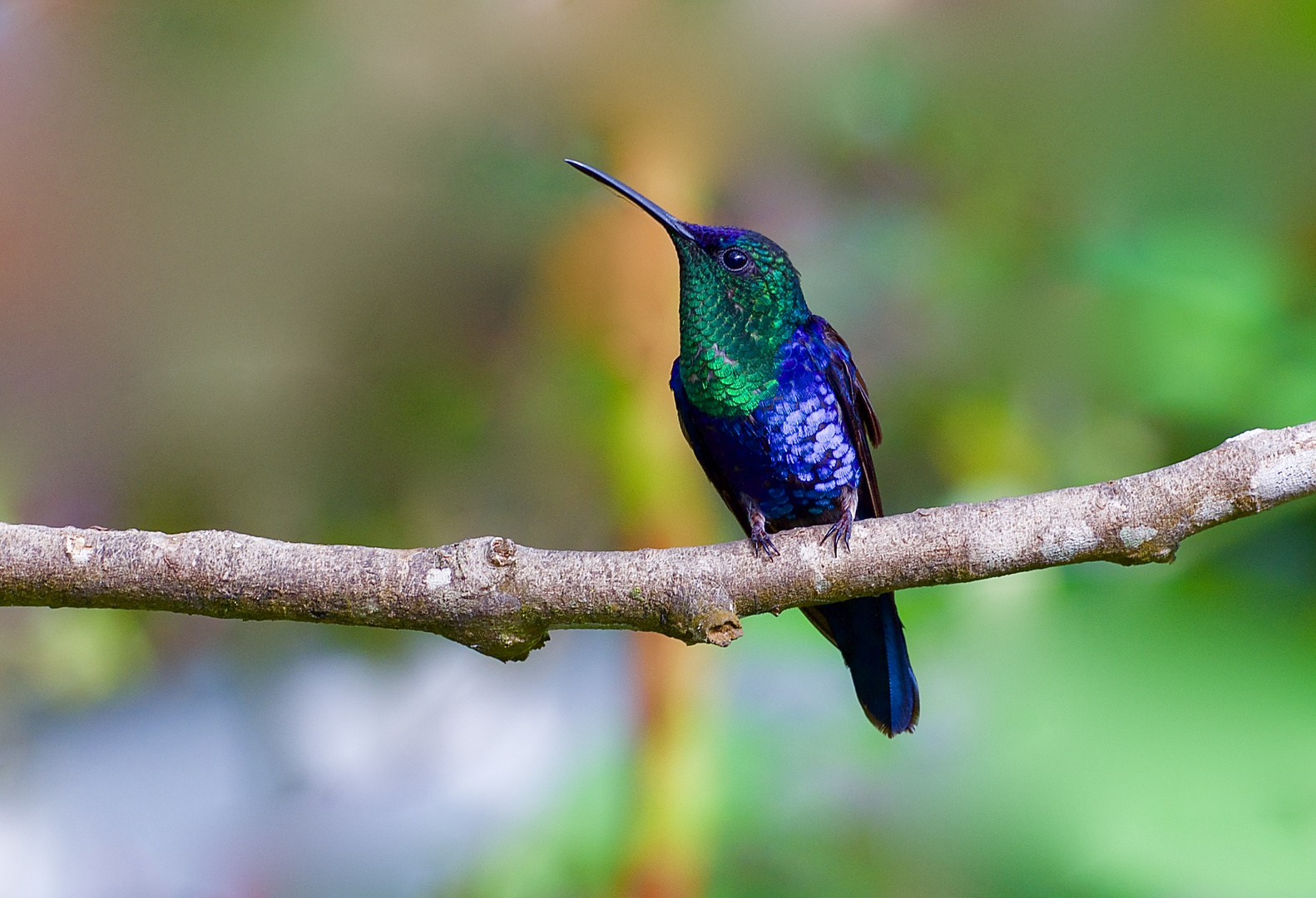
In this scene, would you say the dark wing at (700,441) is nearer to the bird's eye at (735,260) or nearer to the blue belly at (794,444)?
the blue belly at (794,444)

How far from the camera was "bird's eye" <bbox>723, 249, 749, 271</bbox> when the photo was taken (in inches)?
60.6

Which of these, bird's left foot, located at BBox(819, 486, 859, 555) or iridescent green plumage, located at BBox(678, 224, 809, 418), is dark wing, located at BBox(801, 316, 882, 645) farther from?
bird's left foot, located at BBox(819, 486, 859, 555)

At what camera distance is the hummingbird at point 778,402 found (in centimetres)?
152

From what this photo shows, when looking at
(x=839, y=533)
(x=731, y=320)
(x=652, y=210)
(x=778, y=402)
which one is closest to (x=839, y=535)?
(x=839, y=533)

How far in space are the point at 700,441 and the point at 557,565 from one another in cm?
46

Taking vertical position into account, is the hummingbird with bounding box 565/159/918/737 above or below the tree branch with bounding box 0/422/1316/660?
above

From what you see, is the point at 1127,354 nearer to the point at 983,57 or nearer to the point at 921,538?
the point at 983,57

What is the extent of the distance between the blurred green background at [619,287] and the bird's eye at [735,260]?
1.81 feet

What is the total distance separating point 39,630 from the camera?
205 centimetres

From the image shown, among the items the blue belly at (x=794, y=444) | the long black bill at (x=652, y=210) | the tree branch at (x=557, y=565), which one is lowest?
the tree branch at (x=557, y=565)

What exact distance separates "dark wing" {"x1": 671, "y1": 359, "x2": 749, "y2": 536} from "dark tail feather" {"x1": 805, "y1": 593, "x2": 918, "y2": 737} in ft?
0.65

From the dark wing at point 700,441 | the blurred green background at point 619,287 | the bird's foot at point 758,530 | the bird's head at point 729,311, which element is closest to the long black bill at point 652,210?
the bird's head at point 729,311

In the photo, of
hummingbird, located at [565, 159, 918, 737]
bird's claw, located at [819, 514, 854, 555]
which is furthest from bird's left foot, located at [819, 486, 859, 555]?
hummingbird, located at [565, 159, 918, 737]

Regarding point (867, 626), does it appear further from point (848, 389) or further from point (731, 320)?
point (731, 320)
